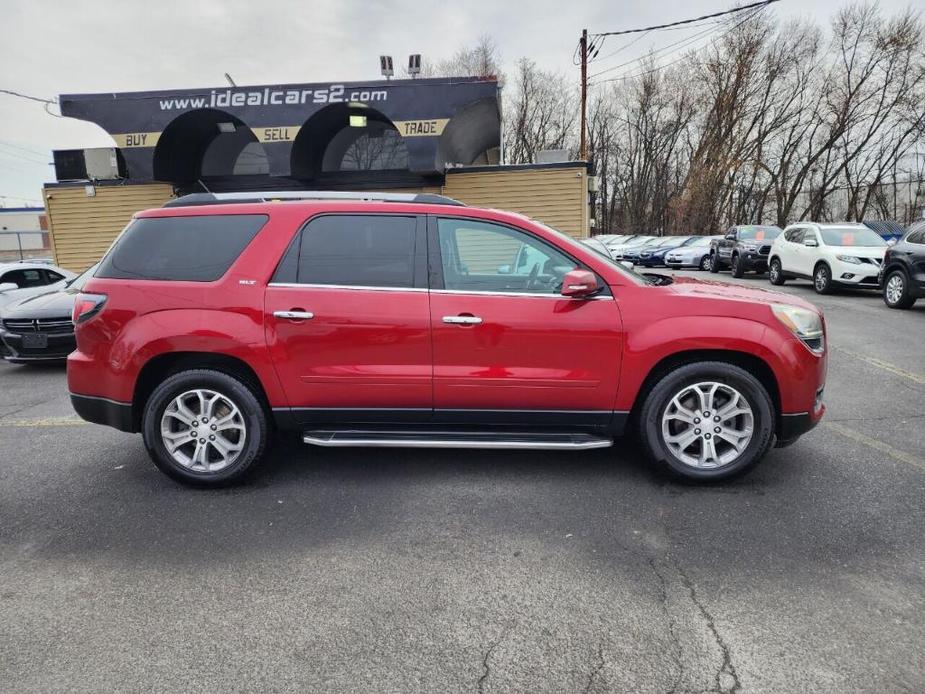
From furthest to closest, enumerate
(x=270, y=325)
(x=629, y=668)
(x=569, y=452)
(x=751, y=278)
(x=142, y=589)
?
(x=751, y=278) < (x=569, y=452) < (x=270, y=325) < (x=142, y=589) < (x=629, y=668)

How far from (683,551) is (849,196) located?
43.2 meters

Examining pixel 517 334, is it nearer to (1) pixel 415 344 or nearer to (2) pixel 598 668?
(1) pixel 415 344

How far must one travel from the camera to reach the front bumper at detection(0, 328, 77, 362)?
747 centimetres

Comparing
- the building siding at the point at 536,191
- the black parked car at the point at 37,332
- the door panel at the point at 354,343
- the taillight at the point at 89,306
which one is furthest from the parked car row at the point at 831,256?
the black parked car at the point at 37,332

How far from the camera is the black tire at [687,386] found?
12.0ft

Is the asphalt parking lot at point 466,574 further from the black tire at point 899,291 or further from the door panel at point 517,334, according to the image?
the black tire at point 899,291

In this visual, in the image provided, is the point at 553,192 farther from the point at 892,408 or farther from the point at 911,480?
the point at 911,480

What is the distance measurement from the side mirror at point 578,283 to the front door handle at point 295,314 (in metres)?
1.57

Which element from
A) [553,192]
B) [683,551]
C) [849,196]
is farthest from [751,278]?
[849,196]

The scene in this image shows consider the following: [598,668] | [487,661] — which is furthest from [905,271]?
[487,661]

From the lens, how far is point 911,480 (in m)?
3.81

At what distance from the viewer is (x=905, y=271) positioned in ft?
35.4

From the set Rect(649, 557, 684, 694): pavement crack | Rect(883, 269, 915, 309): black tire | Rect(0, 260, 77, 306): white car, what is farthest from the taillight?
Rect(883, 269, 915, 309): black tire

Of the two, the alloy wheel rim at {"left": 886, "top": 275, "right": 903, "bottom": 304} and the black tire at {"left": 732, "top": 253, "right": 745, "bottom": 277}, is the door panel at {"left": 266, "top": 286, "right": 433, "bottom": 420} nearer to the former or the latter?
the alloy wheel rim at {"left": 886, "top": 275, "right": 903, "bottom": 304}
